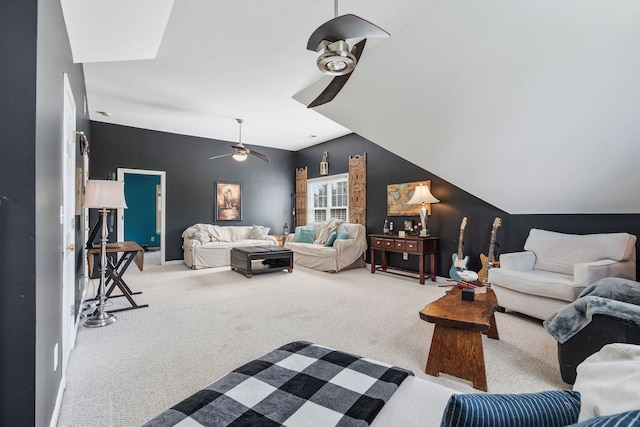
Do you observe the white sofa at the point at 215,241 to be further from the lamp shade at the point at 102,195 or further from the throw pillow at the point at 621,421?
the throw pillow at the point at 621,421

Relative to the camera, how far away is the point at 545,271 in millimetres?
3611

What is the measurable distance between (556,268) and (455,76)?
99.1 inches

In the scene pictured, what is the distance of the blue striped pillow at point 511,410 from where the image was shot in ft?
2.25

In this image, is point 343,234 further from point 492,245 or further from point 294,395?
point 294,395

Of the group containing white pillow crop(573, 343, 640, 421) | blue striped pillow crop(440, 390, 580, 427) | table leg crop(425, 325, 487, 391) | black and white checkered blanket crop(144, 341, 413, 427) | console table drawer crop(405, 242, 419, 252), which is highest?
white pillow crop(573, 343, 640, 421)

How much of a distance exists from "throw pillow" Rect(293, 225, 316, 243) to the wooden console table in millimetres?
1657

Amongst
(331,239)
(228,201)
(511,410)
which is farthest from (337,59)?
(228,201)

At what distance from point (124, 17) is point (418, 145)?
3.30 meters

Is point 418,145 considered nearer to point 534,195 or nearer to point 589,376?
point 534,195

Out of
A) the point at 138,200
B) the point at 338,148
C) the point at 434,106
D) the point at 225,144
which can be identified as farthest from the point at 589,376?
the point at 138,200

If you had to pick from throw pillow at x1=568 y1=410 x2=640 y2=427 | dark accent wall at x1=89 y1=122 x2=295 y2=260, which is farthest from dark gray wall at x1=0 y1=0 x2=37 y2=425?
dark accent wall at x1=89 y1=122 x2=295 y2=260

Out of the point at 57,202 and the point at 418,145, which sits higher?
the point at 418,145

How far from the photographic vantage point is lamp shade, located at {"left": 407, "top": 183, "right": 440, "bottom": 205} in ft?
16.5

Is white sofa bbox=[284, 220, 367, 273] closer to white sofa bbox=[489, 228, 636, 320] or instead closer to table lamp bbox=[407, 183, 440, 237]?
table lamp bbox=[407, 183, 440, 237]
